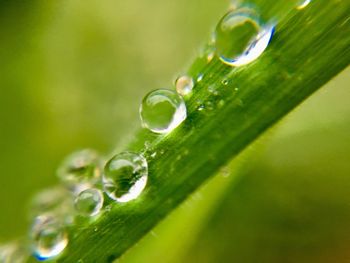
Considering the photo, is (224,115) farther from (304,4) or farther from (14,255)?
(14,255)

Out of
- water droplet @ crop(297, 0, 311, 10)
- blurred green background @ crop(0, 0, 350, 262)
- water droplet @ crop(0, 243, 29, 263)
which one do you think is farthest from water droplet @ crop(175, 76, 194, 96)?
blurred green background @ crop(0, 0, 350, 262)

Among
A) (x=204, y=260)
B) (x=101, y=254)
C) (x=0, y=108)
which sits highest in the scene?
(x=0, y=108)

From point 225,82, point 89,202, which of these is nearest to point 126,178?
point 89,202

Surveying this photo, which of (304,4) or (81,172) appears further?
(81,172)

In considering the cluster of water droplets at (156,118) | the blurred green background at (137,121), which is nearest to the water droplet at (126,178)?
the cluster of water droplets at (156,118)

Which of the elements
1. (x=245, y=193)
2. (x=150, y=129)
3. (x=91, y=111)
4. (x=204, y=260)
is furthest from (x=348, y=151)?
(x=91, y=111)

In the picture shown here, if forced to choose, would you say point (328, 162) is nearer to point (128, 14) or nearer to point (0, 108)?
point (128, 14)
